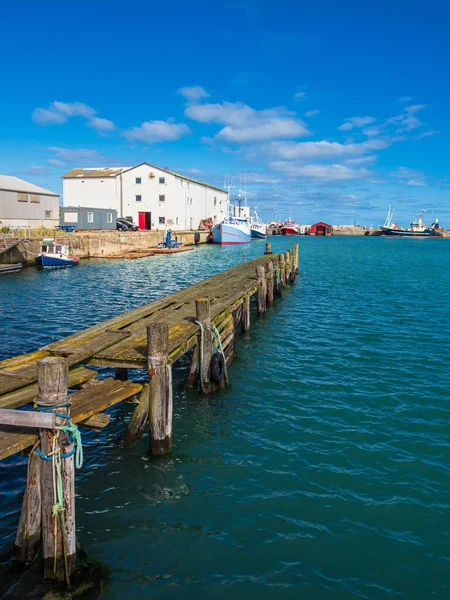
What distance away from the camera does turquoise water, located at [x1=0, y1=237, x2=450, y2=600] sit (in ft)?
20.9

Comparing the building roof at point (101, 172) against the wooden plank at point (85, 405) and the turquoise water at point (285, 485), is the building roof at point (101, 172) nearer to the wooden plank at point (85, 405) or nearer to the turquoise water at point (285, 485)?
the turquoise water at point (285, 485)

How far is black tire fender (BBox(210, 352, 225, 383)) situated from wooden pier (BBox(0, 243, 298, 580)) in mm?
26

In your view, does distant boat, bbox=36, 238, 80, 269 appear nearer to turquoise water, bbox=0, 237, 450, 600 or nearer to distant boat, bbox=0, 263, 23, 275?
distant boat, bbox=0, 263, 23, 275

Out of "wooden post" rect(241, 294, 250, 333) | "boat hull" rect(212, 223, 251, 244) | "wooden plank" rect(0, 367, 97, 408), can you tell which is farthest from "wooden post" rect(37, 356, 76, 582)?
"boat hull" rect(212, 223, 251, 244)

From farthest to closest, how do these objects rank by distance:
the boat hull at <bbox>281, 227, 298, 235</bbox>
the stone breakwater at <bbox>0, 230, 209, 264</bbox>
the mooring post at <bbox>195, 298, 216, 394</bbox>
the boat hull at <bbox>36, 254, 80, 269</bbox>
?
the boat hull at <bbox>281, 227, 298, 235</bbox>
the boat hull at <bbox>36, 254, 80, 269</bbox>
the stone breakwater at <bbox>0, 230, 209, 264</bbox>
the mooring post at <bbox>195, 298, 216, 394</bbox>

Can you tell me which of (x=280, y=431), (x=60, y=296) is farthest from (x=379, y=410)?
(x=60, y=296)

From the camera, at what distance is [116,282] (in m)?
32.5

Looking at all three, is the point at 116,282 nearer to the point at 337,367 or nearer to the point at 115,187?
the point at 337,367

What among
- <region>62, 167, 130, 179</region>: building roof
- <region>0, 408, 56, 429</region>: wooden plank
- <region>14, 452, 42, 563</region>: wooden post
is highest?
<region>62, 167, 130, 179</region>: building roof

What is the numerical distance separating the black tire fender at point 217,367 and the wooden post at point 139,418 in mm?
2966

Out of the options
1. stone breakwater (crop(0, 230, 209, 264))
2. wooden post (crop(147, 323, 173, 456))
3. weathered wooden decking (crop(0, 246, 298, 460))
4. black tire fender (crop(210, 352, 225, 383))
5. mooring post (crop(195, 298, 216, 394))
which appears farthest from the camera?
stone breakwater (crop(0, 230, 209, 264))

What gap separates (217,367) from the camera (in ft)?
39.7

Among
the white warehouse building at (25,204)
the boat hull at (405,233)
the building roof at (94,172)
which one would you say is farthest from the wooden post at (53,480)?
the boat hull at (405,233)

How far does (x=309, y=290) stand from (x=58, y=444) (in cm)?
2763
